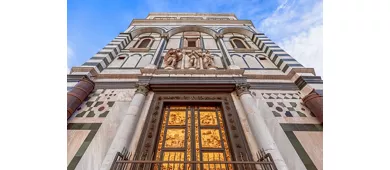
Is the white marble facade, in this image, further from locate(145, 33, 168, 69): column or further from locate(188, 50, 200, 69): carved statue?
locate(188, 50, 200, 69): carved statue

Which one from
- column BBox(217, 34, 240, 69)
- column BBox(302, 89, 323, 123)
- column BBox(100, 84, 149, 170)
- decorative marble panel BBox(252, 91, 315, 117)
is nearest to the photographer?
column BBox(100, 84, 149, 170)

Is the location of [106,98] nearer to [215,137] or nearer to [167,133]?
[167,133]

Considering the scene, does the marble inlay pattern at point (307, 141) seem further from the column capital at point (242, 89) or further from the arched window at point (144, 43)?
the arched window at point (144, 43)

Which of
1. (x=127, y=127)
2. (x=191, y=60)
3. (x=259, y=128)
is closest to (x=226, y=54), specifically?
(x=191, y=60)

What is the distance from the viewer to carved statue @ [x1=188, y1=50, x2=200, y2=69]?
719 cm

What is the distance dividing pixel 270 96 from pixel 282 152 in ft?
6.92

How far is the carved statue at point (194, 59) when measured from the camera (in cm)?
719

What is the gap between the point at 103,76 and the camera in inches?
271

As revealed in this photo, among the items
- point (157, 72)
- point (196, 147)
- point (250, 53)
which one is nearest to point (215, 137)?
point (196, 147)

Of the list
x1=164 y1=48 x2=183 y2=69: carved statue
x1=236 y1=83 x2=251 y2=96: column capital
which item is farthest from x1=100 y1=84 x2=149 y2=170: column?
x1=236 y1=83 x2=251 y2=96: column capital

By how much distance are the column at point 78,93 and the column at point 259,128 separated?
165 inches

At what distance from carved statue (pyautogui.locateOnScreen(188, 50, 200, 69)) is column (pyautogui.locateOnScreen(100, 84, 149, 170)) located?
196cm

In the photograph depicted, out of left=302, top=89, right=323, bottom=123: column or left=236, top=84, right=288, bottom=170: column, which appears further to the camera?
left=302, top=89, right=323, bottom=123: column

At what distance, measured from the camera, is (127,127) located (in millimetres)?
4438
